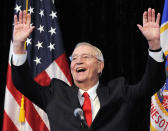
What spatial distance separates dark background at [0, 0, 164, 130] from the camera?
11.6 ft

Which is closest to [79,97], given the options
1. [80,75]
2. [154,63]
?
[80,75]

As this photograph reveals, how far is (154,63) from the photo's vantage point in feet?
5.62

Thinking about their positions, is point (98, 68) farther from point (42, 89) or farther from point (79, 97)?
point (42, 89)

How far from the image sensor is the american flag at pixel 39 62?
2.83 m

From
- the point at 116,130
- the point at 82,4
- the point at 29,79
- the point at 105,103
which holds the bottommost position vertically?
the point at 116,130

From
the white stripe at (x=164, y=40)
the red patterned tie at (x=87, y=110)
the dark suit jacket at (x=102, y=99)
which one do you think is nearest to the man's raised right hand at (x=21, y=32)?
the dark suit jacket at (x=102, y=99)

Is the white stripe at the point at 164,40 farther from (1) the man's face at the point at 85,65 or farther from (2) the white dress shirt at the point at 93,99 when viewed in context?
(2) the white dress shirt at the point at 93,99

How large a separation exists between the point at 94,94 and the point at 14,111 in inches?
47.1

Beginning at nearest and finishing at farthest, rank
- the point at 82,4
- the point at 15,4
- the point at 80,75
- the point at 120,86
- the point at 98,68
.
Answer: the point at 120,86
the point at 80,75
the point at 98,68
the point at 15,4
the point at 82,4

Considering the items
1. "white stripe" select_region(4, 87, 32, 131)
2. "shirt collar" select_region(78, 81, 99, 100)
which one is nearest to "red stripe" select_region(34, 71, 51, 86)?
"white stripe" select_region(4, 87, 32, 131)

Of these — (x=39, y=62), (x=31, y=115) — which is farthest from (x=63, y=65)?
(x=31, y=115)

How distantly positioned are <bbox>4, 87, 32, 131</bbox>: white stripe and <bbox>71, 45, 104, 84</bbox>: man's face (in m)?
1.04

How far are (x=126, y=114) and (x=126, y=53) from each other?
189 cm

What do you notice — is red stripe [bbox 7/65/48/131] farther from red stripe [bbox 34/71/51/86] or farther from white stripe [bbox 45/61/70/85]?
white stripe [bbox 45/61/70/85]
